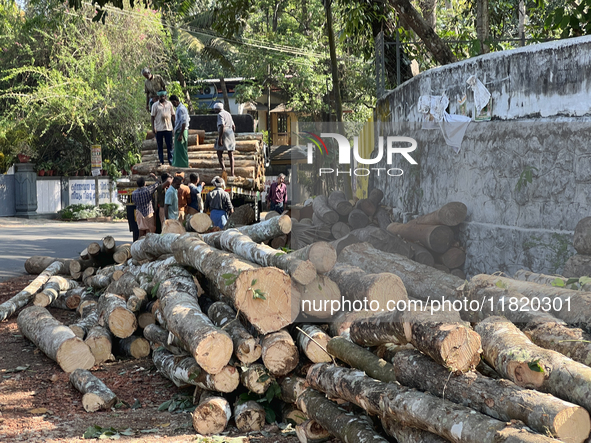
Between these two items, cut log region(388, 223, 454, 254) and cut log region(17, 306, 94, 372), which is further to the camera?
cut log region(388, 223, 454, 254)

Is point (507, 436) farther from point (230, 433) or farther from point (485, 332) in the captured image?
point (230, 433)

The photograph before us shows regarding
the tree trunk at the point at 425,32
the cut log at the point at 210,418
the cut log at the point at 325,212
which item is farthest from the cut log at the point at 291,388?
the tree trunk at the point at 425,32

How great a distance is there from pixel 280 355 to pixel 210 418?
2.47ft

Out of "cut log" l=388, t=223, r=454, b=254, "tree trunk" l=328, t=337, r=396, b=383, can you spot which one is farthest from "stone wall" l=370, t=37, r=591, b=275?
"tree trunk" l=328, t=337, r=396, b=383

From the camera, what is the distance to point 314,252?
5.68m

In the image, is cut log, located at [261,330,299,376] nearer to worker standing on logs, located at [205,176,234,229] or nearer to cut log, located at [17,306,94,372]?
cut log, located at [17,306,94,372]

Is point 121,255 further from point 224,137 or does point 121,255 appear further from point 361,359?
point 361,359

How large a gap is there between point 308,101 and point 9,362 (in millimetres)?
25730

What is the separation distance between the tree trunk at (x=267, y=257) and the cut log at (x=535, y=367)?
1.90m

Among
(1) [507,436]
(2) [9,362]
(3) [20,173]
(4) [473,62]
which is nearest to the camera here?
(1) [507,436]

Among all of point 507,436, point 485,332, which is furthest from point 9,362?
point 507,436

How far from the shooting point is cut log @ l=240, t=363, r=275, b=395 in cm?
520

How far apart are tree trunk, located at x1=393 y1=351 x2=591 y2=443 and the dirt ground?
56.0 inches

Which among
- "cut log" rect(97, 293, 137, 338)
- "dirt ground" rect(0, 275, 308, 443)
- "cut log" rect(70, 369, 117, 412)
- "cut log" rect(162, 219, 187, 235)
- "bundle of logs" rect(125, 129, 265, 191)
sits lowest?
"dirt ground" rect(0, 275, 308, 443)
